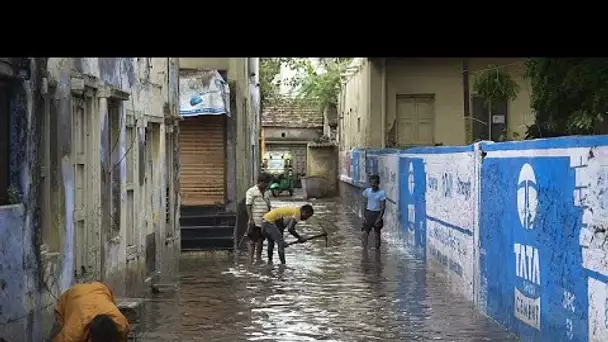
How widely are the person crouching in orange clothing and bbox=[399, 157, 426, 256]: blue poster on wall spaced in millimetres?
10964

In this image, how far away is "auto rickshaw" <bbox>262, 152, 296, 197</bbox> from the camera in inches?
1866

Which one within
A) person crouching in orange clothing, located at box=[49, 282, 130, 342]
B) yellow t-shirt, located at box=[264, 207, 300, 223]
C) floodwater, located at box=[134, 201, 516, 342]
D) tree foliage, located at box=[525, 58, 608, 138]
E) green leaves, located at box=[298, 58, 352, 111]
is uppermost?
green leaves, located at box=[298, 58, 352, 111]

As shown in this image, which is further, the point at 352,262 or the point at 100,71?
the point at 352,262

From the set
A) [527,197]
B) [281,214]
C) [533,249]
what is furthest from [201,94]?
[533,249]

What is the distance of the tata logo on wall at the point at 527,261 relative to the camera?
973 cm

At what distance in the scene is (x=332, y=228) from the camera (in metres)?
28.0

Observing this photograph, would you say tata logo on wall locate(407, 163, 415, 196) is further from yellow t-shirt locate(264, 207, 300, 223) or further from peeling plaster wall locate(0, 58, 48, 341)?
peeling plaster wall locate(0, 58, 48, 341)

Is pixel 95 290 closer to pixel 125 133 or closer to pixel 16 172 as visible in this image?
pixel 16 172

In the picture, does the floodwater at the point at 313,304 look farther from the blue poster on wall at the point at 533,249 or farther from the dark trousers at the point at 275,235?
the blue poster on wall at the point at 533,249

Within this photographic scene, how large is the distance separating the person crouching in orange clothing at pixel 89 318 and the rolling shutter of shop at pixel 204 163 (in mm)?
15046

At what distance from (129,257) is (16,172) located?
5182 mm

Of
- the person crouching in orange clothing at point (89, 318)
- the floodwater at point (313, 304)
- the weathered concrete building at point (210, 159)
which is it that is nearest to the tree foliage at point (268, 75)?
the weathered concrete building at point (210, 159)

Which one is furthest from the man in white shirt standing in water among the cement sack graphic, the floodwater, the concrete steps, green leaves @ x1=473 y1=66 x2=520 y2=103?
green leaves @ x1=473 y1=66 x2=520 y2=103
